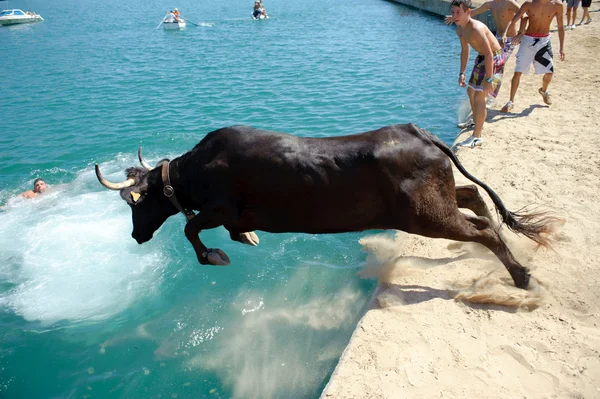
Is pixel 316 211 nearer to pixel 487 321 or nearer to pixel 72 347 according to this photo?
pixel 487 321

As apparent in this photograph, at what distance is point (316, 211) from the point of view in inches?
158

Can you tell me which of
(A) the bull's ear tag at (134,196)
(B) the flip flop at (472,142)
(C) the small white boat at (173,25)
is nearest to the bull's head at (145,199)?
(A) the bull's ear tag at (134,196)

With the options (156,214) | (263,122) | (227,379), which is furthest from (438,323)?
(263,122)

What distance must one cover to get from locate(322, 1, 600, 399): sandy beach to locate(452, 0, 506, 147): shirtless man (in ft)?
3.71

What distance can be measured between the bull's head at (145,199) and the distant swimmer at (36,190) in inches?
229

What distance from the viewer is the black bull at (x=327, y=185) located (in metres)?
3.86

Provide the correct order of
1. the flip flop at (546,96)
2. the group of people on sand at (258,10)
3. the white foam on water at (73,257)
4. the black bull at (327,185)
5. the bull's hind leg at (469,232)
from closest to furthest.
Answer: the black bull at (327,185) → the bull's hind leg at (469,232) → the white foam on water at (73,257) → the flip flop at (546,96) → the group of people on sand at (258,10)

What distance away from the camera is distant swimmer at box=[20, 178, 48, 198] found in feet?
30.3

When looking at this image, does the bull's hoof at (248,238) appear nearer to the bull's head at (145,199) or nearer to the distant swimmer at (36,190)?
the bull's head at (145,199)

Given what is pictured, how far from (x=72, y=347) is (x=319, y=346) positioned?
2964 mm

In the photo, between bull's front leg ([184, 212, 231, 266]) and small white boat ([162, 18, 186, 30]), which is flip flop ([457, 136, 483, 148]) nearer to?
bull's front leg ([184, 212, 231, 266])

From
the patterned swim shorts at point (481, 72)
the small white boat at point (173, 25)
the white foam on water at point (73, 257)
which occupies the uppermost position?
the patterned swim shorts at point (481, 72)

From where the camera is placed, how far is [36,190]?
936cm

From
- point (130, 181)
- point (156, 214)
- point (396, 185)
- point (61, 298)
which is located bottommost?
point (61, 298)
